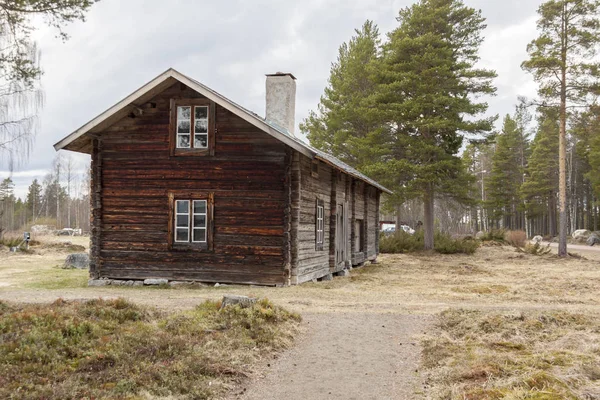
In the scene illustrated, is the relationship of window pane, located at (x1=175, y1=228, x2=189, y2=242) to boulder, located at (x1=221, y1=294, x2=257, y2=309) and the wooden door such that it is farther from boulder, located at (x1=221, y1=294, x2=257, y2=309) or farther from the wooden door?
boulder, located at (x1=221, y1=294, x2=257, y2=309)

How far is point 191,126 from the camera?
53.6 ft

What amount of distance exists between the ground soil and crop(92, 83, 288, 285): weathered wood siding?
3.07ft

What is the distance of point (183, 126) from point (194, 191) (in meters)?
2.09

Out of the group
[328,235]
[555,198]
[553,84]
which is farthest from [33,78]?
[555,198]

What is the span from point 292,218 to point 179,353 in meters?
8.72

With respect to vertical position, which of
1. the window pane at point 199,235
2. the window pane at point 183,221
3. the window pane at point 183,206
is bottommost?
the window pane at point 199,235

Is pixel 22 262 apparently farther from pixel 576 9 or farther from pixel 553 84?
pixel 576 9

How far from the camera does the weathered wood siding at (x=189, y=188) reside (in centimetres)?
1576

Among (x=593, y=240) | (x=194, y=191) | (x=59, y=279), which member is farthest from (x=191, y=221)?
(x=593, y=240)

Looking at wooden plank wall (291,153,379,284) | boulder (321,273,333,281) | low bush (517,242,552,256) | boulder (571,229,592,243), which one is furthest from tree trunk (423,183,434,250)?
boulder (571,229,592,243)

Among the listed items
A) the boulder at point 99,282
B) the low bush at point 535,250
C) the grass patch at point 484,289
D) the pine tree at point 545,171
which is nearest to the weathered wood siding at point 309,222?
the grass patch at point 484,289

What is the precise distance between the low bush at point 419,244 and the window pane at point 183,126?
20.7m

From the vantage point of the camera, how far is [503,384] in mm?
5891

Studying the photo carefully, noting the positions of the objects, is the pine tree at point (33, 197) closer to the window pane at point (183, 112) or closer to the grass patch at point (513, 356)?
the window pane at point (183, 112)
